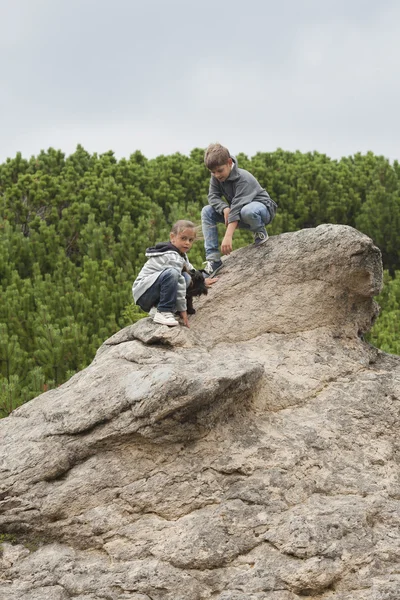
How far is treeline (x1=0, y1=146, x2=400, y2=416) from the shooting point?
1089cm

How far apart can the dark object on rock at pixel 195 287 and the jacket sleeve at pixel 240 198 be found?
2.01 ft

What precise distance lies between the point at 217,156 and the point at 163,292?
52.2 inches

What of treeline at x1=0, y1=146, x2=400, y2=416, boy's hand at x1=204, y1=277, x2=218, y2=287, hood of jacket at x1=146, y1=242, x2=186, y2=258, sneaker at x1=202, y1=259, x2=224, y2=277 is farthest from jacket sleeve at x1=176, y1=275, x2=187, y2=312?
treeline at x1=0, y1=146, x2=400, y2=416

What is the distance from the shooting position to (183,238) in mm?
7035

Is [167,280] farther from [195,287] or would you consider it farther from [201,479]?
[201,479]

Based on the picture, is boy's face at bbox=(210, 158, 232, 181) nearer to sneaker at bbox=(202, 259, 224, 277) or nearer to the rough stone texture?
sneaker at bbox=(202, 259, 224, 277)

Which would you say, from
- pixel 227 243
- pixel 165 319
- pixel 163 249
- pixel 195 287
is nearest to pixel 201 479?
pixel 165 319

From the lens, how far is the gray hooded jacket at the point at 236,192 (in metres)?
7.50

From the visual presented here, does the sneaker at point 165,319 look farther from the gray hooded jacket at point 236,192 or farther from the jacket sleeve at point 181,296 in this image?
the gray hooded jacket at point 236,192

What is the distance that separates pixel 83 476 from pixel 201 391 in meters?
1.11

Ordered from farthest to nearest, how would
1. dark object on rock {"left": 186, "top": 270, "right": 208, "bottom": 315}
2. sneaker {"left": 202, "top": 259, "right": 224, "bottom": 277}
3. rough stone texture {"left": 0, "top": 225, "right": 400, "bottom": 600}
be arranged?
sneaker {"left": 202, "top": 259, "right": 224, "bottom": 277} → dark object on rock {"left": 186, "top": 270, "right": 208, "bottom": 315} → rough stone texture {"left": 0, "top": 225, "right": 400, "bottom": 600}

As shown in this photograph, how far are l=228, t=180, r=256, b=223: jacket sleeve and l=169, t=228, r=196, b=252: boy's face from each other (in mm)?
558

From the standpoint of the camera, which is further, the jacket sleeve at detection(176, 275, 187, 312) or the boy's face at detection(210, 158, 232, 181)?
the boy's face at detection(210, 158, 232, 181)

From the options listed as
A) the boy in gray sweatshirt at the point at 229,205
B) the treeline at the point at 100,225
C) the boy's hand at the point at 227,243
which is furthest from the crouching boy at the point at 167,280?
the treeline at the point at 100,225
